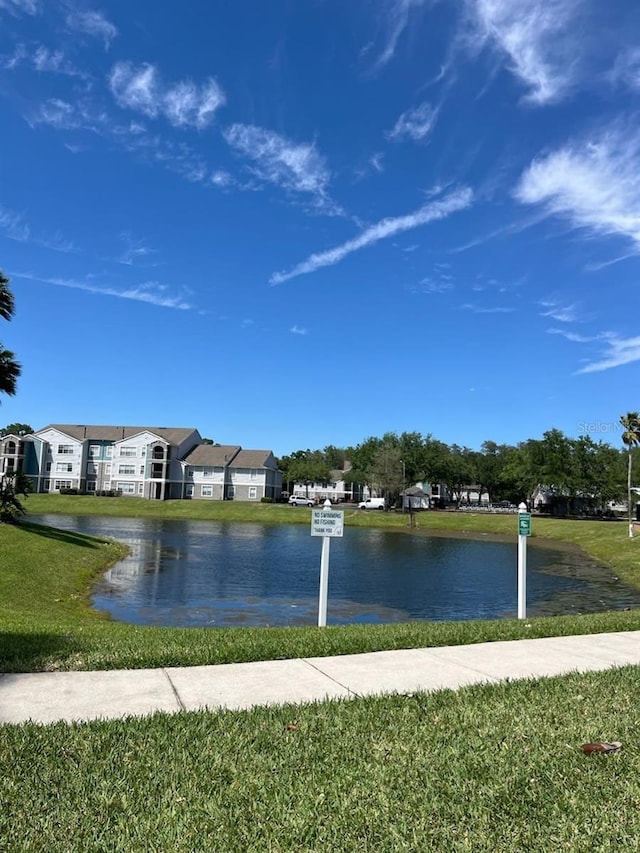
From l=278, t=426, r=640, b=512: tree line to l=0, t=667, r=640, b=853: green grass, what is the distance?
5389 cm

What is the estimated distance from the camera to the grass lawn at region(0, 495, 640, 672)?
6.69 metres

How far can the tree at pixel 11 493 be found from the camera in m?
26.2

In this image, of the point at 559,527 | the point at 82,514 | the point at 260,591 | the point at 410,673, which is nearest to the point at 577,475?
the point at 559,527

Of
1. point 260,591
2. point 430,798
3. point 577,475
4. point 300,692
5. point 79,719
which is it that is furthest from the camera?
point 577,475

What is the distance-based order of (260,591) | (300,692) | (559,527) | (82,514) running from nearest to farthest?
(300,692), (260,591), (559,527), (82,514)

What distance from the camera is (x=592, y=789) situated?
3719 millimetres

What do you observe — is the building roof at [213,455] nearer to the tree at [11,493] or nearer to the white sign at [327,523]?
the tree at [11,493]

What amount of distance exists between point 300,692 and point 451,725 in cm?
148

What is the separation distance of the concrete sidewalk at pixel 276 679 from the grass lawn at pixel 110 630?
0.99 feet

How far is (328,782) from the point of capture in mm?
3727

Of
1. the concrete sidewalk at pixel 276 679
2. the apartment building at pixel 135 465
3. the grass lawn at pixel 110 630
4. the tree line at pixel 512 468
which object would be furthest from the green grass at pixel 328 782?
the apartment building at pixel 135 465

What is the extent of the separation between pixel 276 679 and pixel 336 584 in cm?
1635

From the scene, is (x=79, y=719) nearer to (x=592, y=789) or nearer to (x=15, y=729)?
(x=15, y=729)

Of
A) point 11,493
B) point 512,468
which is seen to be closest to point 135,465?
point 512,468
